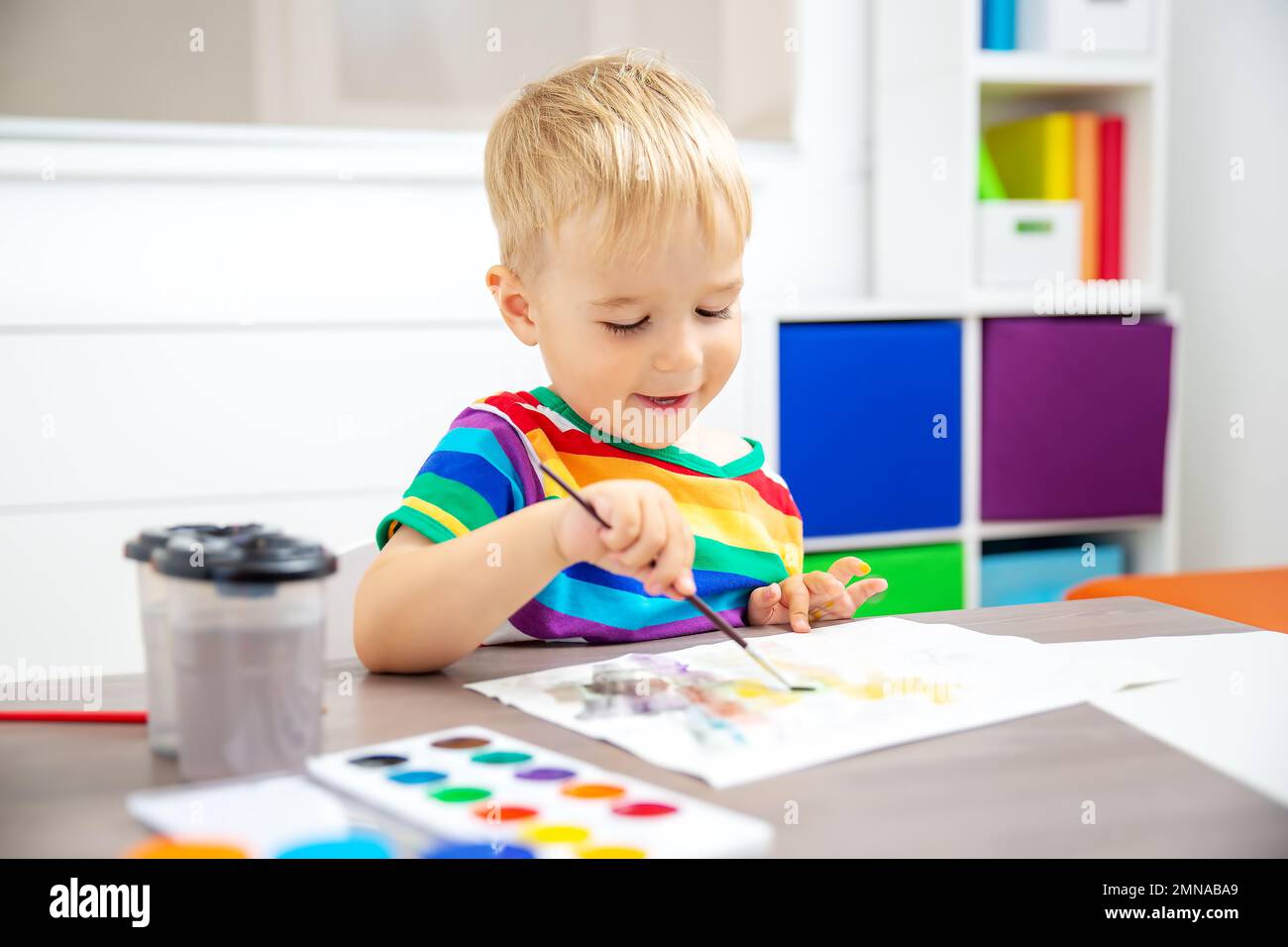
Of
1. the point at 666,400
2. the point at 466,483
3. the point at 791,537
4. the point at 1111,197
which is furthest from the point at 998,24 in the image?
the point at 466,483

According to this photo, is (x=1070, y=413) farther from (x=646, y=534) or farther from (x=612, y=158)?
(x=646, y=534)

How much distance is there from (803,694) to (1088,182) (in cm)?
223

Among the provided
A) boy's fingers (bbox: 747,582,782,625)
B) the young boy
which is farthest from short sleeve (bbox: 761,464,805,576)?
boy's fingers (bbox: 747,582,782,625)

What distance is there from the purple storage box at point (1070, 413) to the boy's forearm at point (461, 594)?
6.09 feet

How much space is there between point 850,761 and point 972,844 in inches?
4.2

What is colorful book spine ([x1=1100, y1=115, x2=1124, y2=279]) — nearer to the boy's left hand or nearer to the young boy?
the young boy

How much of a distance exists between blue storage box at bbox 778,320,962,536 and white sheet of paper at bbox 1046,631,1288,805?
148 cm

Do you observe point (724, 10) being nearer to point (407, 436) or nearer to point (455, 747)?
point (407, 436)

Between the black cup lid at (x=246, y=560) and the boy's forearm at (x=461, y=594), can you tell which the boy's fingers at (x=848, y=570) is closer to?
the boy's forearm at (x=461, y=594)

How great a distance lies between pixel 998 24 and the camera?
2.57m

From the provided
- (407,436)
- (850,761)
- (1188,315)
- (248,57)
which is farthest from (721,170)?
(1188,315)

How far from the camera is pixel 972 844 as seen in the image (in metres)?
0.50

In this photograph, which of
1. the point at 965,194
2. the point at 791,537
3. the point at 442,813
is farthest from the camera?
the point at 965,194

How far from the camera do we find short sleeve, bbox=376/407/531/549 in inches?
36.3
